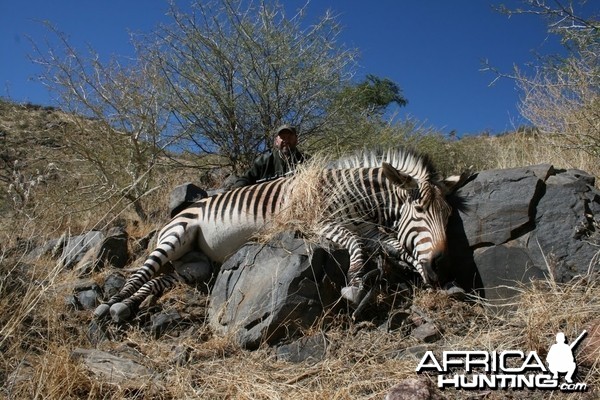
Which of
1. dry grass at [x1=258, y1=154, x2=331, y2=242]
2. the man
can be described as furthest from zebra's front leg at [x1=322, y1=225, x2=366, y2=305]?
the man

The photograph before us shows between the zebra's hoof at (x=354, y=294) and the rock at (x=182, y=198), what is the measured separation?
2.94m

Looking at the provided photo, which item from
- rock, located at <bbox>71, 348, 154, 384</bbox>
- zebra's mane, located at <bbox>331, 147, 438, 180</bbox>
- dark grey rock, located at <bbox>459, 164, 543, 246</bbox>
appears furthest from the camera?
zebra's mane, located at <bbox>331, 147, 438, 180</bbox>

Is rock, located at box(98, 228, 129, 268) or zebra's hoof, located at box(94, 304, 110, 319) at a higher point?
rock, located at box(98, 228, 129, 268)

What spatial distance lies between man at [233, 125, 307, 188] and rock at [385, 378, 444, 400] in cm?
383

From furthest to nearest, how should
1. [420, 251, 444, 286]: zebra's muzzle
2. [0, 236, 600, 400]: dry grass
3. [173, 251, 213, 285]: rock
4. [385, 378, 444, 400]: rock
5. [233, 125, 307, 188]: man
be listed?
[233, 125, 307, 188]: man
[173, 251, 213, 285]: rock
[420, 251, 444, 286]: zebra's muzzle
[0, 236, 600, 400]: dry grass
[385, 378, 444, 400]: rock

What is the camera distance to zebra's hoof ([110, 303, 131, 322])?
446cm

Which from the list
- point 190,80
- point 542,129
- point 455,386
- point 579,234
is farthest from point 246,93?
point 455,386

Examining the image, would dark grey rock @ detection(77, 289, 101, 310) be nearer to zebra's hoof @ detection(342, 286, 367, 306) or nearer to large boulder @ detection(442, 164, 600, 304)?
zebra's hoof @ detection(342, 286, 367, 306)

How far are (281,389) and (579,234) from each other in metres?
2.52

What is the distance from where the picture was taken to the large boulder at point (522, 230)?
3.94 metres

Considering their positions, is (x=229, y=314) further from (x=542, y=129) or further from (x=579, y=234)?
(x=542, y=129)

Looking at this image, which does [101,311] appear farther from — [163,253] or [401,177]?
[401,177]

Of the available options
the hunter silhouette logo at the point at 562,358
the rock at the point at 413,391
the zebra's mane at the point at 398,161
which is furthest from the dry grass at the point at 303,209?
the hunter silhouette logo at the point at 562,358

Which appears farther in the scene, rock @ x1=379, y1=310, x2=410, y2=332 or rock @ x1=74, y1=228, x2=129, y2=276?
rock @ x1=74, y1=228, x2=129, y2=276
